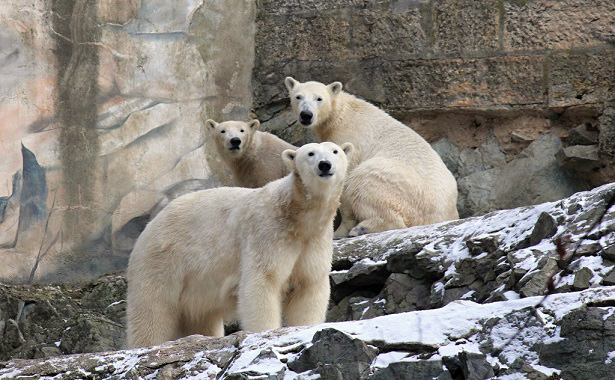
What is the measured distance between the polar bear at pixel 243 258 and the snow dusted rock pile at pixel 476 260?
1.11 meters

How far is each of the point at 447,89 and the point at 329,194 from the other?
4.52m

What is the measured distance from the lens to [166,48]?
1212 centimetres

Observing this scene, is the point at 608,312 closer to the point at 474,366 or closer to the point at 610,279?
the point at 474,366

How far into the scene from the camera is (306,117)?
10719mm

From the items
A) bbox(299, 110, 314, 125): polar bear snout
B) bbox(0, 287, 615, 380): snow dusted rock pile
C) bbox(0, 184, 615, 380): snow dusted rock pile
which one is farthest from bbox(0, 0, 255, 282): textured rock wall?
bbox(0, 287, 615, 380): snow dusted rock pile

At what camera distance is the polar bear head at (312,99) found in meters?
10.7

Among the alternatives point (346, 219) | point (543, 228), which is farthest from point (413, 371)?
point (346, 219)

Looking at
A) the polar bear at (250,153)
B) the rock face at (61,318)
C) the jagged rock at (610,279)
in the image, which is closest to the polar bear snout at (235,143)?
the polar bear at (250,153)

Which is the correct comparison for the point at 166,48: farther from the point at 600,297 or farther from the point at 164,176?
the point at 600,297

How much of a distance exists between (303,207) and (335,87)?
4.06 metres

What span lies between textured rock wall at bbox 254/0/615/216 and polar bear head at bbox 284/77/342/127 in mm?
789

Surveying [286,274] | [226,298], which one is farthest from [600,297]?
[226,298]

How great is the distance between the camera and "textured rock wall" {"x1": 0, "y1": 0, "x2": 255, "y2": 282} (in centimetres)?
1141

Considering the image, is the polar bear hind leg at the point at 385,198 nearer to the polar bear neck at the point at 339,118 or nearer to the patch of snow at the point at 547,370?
the polar bear neck at the point at 339,118
